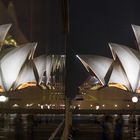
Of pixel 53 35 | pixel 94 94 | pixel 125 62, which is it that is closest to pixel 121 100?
pixel 94 94

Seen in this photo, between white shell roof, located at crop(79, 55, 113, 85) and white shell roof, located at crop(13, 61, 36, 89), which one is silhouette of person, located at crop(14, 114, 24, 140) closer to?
white shell roof, located at crop(13, 61, 36, 89)

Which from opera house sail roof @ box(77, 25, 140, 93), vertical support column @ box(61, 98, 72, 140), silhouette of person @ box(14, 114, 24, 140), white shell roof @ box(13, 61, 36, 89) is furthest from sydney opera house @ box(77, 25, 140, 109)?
silhouette of person @ box(14, 114, 24, 140)

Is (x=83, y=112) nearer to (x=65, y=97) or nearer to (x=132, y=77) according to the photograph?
(x=132, y=77)

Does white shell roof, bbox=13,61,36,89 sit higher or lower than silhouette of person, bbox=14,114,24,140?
lower

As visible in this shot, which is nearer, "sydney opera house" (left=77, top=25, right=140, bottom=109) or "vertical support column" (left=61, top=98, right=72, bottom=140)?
"vertical support column" (left=61, top=98, right=72, bottom=140)

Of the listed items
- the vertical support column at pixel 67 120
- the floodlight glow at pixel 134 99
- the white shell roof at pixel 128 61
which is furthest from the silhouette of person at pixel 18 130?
the floodlight glow at pixel 134 99

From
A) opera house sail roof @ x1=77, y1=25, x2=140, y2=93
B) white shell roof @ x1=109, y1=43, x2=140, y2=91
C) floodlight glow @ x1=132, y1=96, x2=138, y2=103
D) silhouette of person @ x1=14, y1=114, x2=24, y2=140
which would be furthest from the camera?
floodlight glow @ x1=132, y1=96, x2=138, y2=103

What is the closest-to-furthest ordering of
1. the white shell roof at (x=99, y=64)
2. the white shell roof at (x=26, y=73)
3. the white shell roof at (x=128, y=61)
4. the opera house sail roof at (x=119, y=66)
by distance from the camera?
the white shell roof at (x=26, y=73), the white shell roof at (x=128, y=61), the opera house sail roof at (x=119, y=66), the white shell roof at (x=99, y=64)

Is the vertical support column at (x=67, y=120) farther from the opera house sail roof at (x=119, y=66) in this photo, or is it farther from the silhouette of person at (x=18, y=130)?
the opera house sail roof at (x=119, y=66)
